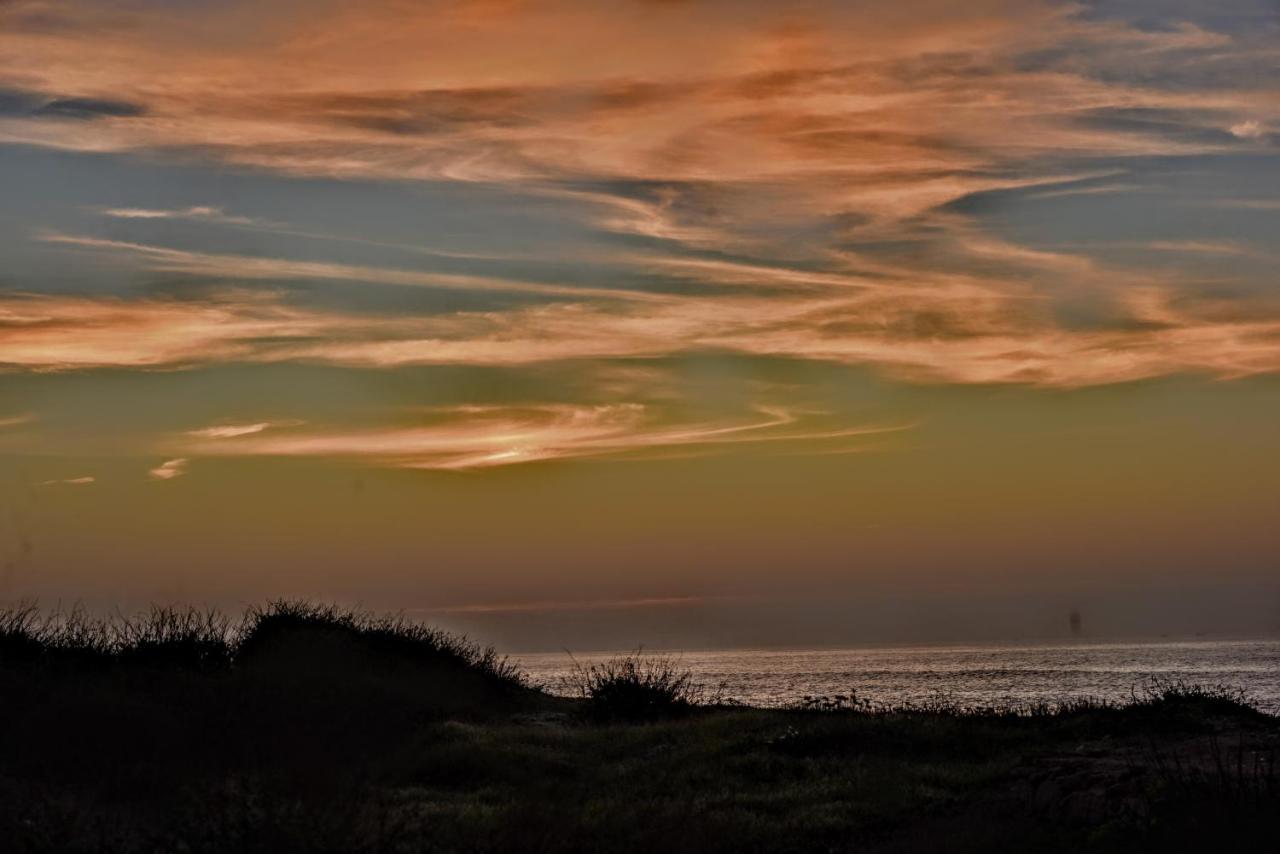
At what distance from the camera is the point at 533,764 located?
2369cm

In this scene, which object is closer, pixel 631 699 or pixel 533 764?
pixel 533 764

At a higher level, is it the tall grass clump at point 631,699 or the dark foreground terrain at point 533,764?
the dark foreground terrain at point 533,764

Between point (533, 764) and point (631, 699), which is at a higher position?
point (533, 764)

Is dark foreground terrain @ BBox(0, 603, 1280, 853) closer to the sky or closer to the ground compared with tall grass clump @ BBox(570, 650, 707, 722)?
closer to the sky

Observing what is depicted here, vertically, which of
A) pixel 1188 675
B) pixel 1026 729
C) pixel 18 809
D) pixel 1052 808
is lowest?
pixel 1188 675

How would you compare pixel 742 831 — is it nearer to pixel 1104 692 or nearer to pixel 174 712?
pixel 174 712

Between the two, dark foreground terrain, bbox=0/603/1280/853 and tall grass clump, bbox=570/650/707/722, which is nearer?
dark foreground terrain, bbox=0/603/1280/853

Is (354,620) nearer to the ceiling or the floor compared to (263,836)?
nearer to the floor

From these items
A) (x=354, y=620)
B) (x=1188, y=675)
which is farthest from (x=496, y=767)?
(x=1188, y=675)

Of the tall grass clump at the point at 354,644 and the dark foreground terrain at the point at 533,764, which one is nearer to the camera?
the dark foreground terrain at the point at 533,764

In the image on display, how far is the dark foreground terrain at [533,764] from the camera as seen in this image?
15156 mm

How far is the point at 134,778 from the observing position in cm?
1972

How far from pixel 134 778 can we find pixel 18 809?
426 cm

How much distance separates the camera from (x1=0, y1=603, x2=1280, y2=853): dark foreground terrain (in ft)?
49.7
